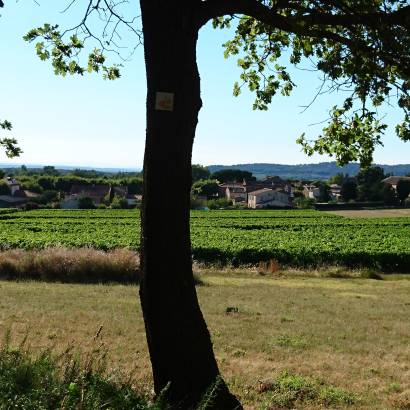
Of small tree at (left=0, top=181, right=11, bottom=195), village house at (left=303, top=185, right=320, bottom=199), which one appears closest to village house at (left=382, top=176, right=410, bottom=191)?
village house at (left=303, top=185, right=320, bottom=199)

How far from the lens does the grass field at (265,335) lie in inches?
→ 245

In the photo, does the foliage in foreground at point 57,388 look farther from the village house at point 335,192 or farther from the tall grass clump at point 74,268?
the village house at point 335,192

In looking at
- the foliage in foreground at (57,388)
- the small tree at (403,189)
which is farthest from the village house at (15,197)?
the foliage in foreground at (57,388)

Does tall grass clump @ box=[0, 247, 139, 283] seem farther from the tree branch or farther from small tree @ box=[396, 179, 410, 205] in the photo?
small tree @ box=[396, 179, 410, 205]

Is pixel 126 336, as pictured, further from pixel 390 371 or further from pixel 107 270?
pixel 107 270

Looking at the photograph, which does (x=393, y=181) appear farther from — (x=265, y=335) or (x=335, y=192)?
(x=265, y=335)

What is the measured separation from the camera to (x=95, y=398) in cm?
361

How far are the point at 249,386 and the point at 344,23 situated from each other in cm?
391

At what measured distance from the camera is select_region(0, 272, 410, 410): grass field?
623 cm

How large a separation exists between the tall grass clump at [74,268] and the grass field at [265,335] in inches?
161

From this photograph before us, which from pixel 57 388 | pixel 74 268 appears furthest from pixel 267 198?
pixel 57 388

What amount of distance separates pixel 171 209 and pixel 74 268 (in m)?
16.4

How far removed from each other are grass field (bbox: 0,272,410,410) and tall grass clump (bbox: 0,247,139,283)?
4.08 m

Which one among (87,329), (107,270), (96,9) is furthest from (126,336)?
(107,270)
